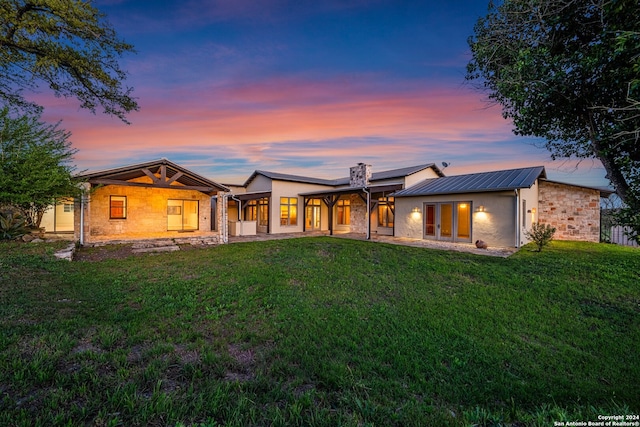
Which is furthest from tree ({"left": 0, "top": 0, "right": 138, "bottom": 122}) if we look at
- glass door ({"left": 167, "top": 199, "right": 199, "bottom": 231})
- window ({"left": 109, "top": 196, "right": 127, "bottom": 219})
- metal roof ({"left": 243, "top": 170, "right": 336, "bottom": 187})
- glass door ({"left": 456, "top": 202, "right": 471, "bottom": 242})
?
glass door ({"left": 456, "top": 202, "right": 471, "bottom": 242})

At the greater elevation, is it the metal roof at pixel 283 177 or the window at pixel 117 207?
the metal roof at pixel 283 177

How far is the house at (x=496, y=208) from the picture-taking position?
11219 mm

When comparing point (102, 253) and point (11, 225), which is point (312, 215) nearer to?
point (102, 253)

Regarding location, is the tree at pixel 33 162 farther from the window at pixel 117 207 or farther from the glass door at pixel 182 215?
the glass door at pixel 182 215

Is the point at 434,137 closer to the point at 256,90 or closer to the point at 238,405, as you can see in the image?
the point at 256,90

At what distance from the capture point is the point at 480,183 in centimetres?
1236

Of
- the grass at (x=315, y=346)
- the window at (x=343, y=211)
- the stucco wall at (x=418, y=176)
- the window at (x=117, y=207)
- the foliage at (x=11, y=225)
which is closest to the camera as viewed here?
the grass at (x=315, y=346)

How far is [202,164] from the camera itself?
72.4 feet

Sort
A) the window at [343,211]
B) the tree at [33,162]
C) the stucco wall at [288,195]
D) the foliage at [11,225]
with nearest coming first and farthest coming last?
the tree at [33,162], the foliage at [11,225], the stucco wall at [288,195], the window at [343,211]

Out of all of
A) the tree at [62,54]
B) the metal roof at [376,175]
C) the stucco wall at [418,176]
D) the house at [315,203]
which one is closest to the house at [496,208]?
the stucco wall at [418,176]

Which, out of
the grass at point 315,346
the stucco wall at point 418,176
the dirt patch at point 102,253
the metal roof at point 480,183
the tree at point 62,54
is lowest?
the grass at point 315,346

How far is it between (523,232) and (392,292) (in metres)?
9.23

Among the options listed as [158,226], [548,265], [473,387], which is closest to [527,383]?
[473,387]

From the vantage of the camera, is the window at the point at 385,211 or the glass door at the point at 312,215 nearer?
the window at the point at 385,211
